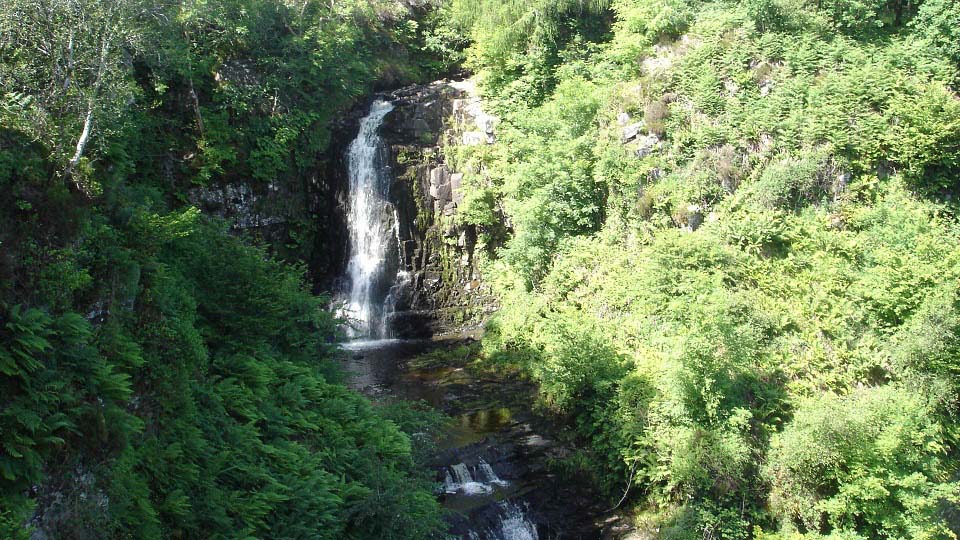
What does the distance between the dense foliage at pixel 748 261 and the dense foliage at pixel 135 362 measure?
5407mm

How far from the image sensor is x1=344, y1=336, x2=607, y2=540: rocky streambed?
11867mm

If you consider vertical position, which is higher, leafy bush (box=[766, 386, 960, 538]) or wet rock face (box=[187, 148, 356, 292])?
wet rock face (box=[187, 148, 356, 292])

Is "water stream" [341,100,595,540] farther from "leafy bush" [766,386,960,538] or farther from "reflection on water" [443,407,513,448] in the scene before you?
"leafy bush" [766,386,960,538]

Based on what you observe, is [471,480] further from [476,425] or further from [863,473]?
[863,473]

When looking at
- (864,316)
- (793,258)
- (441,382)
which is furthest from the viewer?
(441,382)

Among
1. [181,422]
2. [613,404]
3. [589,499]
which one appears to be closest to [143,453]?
[181,422]

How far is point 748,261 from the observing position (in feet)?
50.3

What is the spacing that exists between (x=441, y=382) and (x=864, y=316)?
10.4 m

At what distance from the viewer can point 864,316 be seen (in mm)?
13664

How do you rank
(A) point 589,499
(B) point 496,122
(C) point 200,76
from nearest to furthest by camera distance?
(A) point 589,499
(C) point 200,76
(B) point 496,122

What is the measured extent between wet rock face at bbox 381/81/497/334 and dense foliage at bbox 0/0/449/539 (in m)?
9.74

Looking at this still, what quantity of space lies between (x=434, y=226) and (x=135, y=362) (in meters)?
16.5

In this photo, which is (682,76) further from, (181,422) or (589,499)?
(181,422)

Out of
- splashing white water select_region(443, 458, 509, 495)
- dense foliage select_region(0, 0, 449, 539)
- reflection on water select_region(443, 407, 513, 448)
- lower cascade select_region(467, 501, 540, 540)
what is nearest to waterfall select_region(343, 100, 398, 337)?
reflection on water select_region(443, 407, 513, 448)
